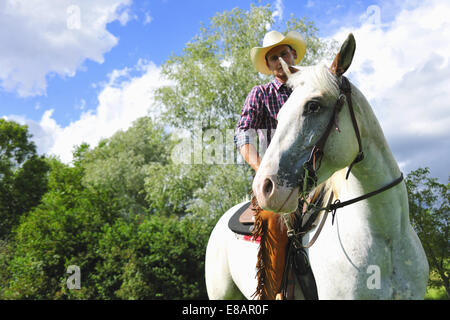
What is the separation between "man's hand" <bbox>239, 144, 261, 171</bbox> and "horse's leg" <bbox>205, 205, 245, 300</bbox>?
64.6 inches

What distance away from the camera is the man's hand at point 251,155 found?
2.96 meters

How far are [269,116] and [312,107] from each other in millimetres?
1224

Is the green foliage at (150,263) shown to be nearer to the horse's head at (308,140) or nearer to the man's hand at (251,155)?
the man's hand at (251,155)

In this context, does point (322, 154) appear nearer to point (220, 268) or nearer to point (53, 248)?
point (220, 268)

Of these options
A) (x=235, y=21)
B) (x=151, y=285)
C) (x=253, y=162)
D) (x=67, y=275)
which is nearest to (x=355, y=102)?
(x=253, y=162)

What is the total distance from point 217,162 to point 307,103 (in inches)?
588

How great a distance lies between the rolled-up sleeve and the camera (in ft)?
10.5

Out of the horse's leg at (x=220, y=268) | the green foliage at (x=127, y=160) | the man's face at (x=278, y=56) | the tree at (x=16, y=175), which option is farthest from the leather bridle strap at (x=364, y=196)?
the tree at (x=16, y=175)

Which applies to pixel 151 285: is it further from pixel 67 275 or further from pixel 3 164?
pixel 3 164

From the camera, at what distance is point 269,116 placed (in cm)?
336

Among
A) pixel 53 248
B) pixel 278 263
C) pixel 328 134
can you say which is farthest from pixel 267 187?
pixel 53 248

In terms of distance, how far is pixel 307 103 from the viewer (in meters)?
2.13

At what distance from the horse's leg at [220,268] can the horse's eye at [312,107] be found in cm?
259

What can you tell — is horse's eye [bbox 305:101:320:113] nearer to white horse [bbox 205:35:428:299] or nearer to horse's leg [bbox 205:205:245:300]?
white horse [bbox 205:35:428:299]
